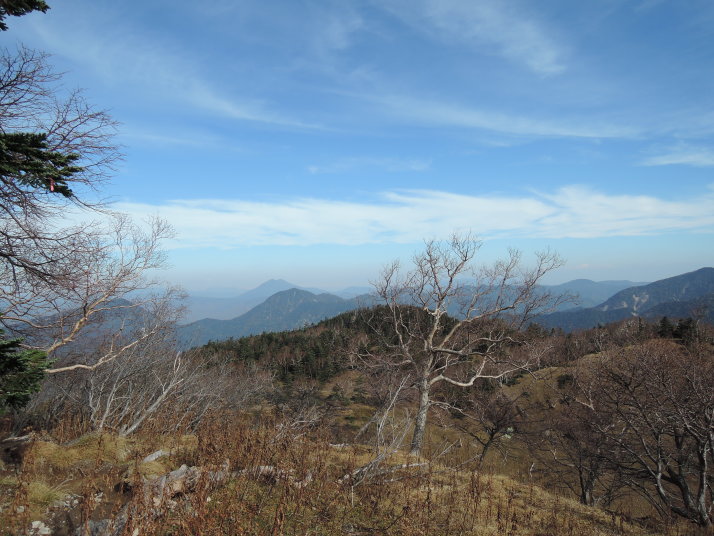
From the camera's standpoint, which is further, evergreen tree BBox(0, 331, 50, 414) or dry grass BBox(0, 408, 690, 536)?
evergreen tree BBox(0, 331, 50, 414)

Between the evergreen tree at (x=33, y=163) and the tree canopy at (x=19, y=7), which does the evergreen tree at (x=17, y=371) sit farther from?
the tree canopy at (x=19, y=7)

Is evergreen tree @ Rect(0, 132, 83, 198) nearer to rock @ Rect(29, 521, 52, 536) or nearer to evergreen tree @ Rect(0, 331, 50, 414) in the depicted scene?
evergreen tree @ Rect(0, 331, 50, 414)

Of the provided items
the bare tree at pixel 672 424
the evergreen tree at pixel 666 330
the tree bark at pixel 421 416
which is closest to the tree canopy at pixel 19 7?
the tree bark at pixel 421 416

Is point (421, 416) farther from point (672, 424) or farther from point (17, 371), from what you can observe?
point (17, 371)

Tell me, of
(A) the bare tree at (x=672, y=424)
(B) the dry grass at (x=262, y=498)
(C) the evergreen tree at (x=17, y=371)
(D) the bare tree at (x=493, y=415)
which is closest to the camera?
(B) the dry grass at (x=262, y=498)

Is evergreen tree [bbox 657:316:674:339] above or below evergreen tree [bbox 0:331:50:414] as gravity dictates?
below

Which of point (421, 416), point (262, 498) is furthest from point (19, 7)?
point (421, 416)

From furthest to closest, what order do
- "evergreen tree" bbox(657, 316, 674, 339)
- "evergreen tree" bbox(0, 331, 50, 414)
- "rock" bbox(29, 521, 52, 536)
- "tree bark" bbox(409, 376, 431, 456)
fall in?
1. "evergreen tree" bbox(657, 316, 674, 339)
2. "tree bark" bbox(409, 376, 431, 456)
3. "evergreen tree" bbox(0, 331, 50, 414)
4. "rock" bbox(29, 521, 52, 536)

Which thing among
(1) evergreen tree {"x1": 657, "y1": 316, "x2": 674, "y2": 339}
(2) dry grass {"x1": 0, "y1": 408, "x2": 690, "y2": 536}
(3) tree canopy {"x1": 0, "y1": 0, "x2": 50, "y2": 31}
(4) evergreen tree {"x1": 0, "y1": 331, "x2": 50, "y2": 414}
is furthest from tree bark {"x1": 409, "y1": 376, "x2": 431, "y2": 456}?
(1) evergreen tree {"x1": 657, "y1": 316, "x2": 674, "y2": 339}

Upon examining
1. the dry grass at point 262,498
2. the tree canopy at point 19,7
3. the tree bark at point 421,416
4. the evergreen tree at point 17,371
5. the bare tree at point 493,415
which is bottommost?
the bare tree at point 493,415

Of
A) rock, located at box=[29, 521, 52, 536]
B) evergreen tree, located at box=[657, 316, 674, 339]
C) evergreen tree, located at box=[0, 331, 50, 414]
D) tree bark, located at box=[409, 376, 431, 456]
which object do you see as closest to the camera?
rock, located at box=[29, 521, 52, 536]

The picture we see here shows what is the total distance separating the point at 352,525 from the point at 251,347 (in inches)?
1977

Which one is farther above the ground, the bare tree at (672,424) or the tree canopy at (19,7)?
the tree canopy at (19,7)

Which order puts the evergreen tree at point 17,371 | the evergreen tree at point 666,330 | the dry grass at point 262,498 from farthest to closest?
1. the evergreen tree at point 666,330
2. the evergreen tree at point 17,371
3. the dry grass at point 262,498
